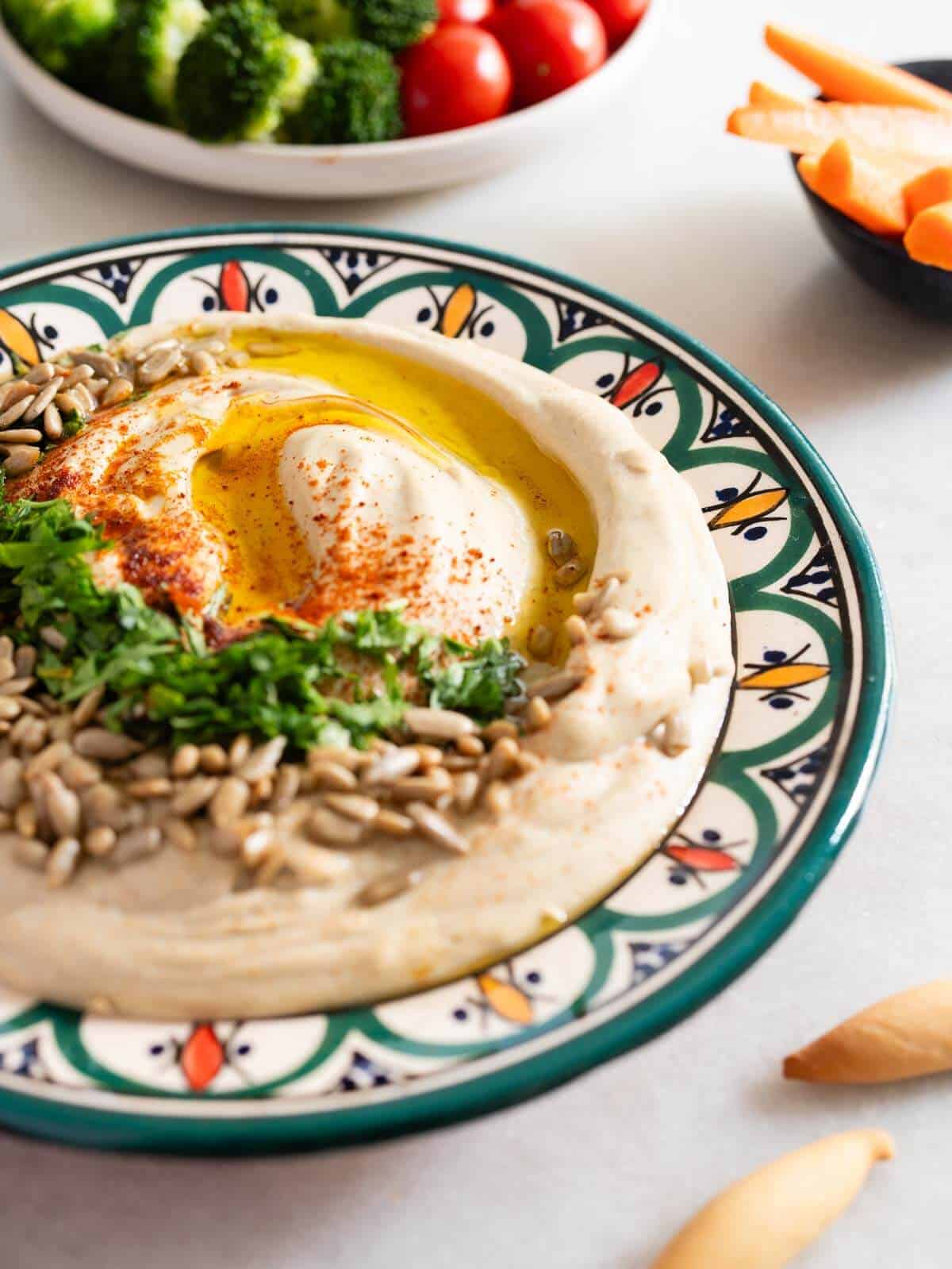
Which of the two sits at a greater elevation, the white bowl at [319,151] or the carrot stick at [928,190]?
the carrot stick at [928,190]

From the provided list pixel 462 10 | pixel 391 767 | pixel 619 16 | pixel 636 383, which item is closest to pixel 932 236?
pixel 636 383

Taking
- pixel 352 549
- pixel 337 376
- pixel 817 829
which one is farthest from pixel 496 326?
pixel 817 829

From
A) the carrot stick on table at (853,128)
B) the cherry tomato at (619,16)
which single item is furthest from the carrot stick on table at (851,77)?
the cherry tomato at (619,16)

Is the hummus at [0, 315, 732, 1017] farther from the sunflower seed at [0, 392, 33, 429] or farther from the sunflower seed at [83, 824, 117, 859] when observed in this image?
the sunflower seed at [0, 392, 33, 429]

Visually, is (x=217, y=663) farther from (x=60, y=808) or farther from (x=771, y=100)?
(x=771, y=100)

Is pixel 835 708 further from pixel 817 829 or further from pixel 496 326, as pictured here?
pixel 496 326

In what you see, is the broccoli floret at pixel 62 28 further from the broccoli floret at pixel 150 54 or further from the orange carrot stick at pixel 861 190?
the orange carrot stick at pixel 861 190

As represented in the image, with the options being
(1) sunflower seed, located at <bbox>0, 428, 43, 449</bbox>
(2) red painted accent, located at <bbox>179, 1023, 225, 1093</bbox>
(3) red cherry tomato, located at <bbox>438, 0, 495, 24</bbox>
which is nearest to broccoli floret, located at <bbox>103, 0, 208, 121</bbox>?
(3) red cherry tomato, located at <bbox>438, 0, 495, 24</bbox>
